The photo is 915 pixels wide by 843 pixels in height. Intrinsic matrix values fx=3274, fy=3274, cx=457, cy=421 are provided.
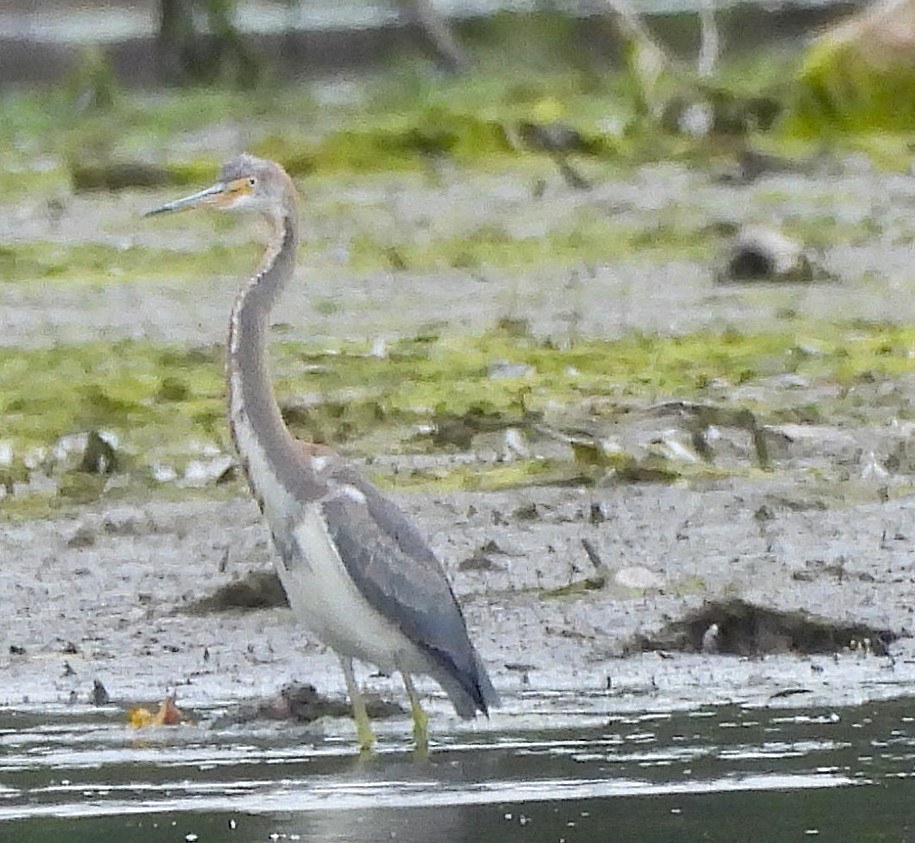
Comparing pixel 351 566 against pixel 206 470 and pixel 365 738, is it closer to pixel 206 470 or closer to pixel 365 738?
pixel 365 738

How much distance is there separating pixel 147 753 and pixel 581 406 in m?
4.47

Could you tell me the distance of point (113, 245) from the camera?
645 inches

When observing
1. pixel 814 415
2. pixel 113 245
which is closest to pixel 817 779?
pixel 814 415

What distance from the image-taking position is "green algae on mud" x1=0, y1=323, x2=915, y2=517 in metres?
10.3

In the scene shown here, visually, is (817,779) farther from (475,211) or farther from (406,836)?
(475,211)

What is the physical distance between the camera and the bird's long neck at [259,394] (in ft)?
23.9

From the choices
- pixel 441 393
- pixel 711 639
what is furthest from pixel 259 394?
pixel 441 393

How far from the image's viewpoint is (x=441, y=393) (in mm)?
11359

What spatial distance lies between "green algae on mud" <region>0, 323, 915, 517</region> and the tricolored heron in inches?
98.6

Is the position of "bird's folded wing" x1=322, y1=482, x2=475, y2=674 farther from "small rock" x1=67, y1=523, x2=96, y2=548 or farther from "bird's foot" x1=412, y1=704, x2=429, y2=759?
"small rock" x1=67, y1=523, x2=96, y2=548

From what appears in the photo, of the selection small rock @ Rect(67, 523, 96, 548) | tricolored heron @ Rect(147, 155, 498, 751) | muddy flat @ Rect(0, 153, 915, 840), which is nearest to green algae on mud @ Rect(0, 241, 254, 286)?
muddy flat @ Rect(0, 153, 915, 840)

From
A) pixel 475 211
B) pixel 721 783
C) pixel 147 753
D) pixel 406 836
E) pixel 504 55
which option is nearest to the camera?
pixel 406 836

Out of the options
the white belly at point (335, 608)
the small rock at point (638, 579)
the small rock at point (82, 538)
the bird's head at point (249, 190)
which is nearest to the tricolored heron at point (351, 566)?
the white belly at point (335, 608)

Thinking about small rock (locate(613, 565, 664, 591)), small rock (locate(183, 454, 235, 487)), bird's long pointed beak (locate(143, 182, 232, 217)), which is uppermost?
bird's long pointed beak (locate(143, 182, 232, 217))
